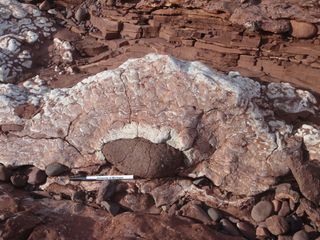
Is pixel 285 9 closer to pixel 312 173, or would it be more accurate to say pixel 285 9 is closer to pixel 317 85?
pixel 317 85

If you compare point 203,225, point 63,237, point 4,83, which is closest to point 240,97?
point 203,225

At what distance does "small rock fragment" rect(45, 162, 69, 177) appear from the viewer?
3.76 metres

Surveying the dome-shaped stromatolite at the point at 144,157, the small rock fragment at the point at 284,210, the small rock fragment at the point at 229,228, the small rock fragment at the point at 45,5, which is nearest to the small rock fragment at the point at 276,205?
the small rock fragment at the point at 284,210

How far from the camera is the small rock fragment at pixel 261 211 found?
3.48 meters

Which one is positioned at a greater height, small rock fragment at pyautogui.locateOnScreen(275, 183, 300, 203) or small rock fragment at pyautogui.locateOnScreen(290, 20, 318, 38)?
small rock fragment at pyautogui.locateOnScreen(290, 20, 318, 38)

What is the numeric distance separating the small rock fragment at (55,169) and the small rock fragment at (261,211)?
5.22 ft

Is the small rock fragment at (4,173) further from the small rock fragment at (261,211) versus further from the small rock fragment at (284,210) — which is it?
the small rock fragment at (284,210)

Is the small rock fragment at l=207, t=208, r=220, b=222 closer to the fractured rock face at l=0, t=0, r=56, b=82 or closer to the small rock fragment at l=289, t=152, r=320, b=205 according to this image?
the small rock fragment at l=289, t=152, r=320, b=205

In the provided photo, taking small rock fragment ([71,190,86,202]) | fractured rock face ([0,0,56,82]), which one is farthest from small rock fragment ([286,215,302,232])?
fractured rock face ([0,0,56,82])

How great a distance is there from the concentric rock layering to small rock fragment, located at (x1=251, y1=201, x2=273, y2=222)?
12 cm

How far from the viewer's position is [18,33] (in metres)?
5.06

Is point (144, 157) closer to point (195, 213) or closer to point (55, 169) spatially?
point (195, 213)

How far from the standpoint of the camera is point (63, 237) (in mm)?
3184

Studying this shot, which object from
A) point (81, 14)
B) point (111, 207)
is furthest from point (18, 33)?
point (111, 207)
